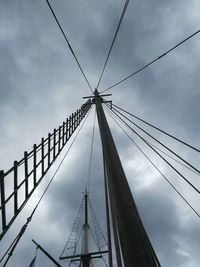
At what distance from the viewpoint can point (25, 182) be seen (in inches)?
408

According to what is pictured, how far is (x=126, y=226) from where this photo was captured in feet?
17.4

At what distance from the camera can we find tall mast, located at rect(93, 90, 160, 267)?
Answer: 4602 millimetres

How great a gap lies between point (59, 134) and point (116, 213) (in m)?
10.7

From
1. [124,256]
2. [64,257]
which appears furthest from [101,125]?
[64,257]

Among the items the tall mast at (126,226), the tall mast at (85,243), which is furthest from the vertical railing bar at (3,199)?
the tall mast at (85,243)

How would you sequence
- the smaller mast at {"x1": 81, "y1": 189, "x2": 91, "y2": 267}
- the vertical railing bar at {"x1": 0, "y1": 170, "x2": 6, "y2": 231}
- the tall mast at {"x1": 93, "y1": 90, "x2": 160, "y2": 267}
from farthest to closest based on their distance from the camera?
the smaller mast at {"x1": 81, "y1": 189, "x2": 91, "y2": 267}, the vertical railing bar at {"x1": 0, "y1": 170, "x2": 6, "y2": 231}, the tall mast at {"x1": 93, "y1": 90, "x2": 160, "y2": 267}

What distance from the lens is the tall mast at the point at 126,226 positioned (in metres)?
4.60

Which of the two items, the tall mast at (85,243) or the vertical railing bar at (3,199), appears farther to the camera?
the tall mast at (85,243)

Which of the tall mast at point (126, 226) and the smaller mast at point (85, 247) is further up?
the smaller mast at point (85, 247)

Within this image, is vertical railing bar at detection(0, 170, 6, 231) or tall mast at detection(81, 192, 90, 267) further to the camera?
tall mast at detection(81, 192, 90, 267)

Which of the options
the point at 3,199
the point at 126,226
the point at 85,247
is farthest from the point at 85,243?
the point at 126,226

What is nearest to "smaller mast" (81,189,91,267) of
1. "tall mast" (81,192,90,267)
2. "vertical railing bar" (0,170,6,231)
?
"tall mast" (81,192,90,267)

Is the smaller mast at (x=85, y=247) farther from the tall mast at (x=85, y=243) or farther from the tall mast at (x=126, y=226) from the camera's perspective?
the tall mast at (x=126, y=226)

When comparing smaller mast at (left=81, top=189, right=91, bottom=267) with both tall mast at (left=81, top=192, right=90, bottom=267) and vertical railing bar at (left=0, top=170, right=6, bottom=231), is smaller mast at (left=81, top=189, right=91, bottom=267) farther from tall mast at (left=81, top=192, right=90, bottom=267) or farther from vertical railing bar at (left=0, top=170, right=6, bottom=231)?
vertical railing bar at (left=0, top=170, right=6, bottom=231)
